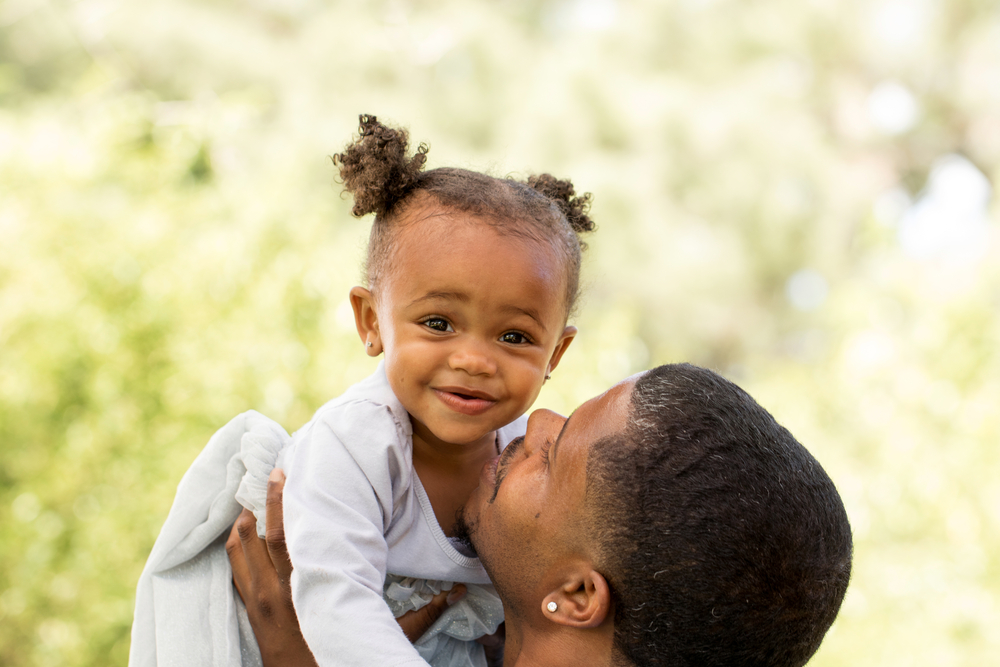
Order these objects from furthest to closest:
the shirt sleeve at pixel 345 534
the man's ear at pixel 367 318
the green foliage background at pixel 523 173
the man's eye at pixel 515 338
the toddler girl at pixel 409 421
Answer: the green foliage background at pixel 523 173 → the man's ear at pixel 367 318 → the man's eye at pixel 515 338 → the toddler girl at pixel 409 421 → the shirt sleeve at pixel 345 534

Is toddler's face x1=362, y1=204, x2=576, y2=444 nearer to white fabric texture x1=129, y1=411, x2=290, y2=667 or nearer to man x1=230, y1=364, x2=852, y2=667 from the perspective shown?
man x1=230, y1=364, x2=852, y2=667

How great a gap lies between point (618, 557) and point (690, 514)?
15cm

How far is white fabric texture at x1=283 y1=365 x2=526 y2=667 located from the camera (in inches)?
53.1

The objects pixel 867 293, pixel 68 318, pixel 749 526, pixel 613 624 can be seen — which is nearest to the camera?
pixel 749 526

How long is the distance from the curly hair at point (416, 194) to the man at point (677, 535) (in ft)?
1.39

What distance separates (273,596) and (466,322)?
0.68 m

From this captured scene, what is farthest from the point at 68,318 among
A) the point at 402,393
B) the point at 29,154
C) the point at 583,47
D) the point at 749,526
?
the point at 583,47

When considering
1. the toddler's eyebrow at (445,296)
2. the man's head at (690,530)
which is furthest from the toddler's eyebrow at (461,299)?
the man's head at (690,530)

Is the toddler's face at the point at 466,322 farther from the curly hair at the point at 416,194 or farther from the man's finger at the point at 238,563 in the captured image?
the man's finger at the point at 238,563

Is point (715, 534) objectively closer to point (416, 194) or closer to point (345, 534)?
point (345, 534)

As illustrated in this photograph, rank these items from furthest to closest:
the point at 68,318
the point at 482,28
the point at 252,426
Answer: the point at 482,28 → the point at 68,318 → the point at 252,426

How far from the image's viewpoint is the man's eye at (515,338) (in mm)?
1616

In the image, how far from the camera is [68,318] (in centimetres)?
437

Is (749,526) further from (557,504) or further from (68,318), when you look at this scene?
(68,318)
